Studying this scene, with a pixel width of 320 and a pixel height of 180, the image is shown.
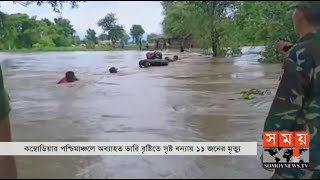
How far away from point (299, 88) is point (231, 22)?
68cm

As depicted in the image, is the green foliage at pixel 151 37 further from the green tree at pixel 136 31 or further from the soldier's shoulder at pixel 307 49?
the soldier's shoulder at pixel 307 49

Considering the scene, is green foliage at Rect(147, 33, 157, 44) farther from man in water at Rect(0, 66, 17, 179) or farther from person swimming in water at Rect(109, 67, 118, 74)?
man in water at Rect(0, 66, 17, 179)

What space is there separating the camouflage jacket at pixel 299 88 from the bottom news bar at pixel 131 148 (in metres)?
0.42

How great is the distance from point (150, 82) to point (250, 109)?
524 mm

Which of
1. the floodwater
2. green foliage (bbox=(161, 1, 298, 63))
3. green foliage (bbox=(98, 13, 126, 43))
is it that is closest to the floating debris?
the floodwater

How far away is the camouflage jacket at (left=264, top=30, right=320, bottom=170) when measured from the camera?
1375 mm

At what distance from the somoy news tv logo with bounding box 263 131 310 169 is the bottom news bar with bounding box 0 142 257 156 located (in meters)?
0.20

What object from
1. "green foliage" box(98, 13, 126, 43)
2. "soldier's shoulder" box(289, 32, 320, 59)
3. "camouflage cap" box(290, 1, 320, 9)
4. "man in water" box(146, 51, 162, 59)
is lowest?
"man in water" box(146, 51, 162, 59)

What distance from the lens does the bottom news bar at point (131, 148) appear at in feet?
6.06

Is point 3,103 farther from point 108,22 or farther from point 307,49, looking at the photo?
point 307,49

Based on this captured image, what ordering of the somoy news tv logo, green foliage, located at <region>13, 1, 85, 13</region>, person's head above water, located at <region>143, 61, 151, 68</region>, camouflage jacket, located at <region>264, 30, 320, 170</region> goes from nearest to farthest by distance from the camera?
1. camouflage jacket, located at <region>264, 30, 320, 170</region>
2. the somoy news tv logo
3. green foliage, located at <region>13, 1, 85, 13</region>
4. person's head above water, located at <region>143, 61, 151, 68</region>

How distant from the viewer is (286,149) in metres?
1.62

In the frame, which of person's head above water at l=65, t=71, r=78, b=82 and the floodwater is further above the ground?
person's head above water at l=65, t=71, r=78, b=82

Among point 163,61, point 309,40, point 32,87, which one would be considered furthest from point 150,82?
point 309,40
